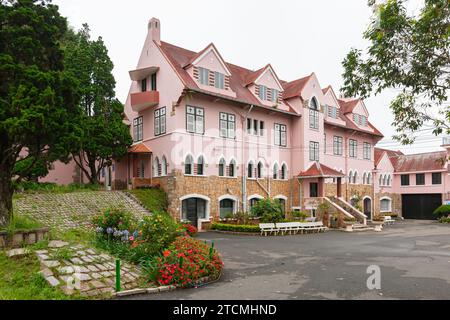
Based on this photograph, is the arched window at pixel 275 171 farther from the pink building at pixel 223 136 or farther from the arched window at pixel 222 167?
the arched window at pixel 222 167

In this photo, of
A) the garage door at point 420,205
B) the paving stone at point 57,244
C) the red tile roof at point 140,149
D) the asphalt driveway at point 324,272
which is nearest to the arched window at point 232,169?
the red tile roof at point 140,149

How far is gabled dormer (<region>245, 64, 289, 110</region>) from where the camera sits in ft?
98.5

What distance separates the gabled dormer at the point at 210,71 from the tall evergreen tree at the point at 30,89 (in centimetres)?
1391

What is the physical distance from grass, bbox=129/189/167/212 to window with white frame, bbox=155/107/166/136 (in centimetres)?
425

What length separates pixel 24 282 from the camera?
830 centimetres

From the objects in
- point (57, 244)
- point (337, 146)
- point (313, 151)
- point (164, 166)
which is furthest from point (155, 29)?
point (57, 244)

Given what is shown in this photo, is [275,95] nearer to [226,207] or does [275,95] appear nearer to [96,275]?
[226,207]

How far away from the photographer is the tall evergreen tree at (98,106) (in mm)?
25438

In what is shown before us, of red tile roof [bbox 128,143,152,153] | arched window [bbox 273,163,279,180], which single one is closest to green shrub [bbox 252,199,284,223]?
arched window [bbox 273,163,279,180]

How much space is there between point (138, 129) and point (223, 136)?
7059 mm

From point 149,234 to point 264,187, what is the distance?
19.5m

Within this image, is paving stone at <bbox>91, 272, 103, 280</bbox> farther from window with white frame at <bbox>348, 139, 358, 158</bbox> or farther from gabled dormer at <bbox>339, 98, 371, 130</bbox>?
gabled dormer at <bbox>339, 98, 371, 130</bbox>

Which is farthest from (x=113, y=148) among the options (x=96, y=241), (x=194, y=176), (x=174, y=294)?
(x=174, y=294)
